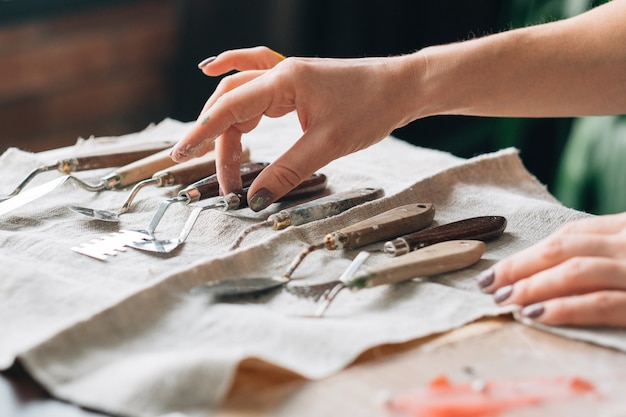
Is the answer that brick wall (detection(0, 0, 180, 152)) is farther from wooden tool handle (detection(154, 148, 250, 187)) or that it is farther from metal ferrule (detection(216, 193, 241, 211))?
metal ferrule (detection(216, 193, 241, 211))

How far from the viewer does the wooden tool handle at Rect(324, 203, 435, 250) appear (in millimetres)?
964

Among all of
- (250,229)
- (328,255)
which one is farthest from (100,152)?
(328,255)

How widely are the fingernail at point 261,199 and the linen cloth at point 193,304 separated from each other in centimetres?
2

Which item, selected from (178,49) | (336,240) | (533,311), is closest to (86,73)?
(178,49)

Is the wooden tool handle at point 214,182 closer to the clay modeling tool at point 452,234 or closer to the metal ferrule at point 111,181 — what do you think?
the metal ferrule at point 111,181

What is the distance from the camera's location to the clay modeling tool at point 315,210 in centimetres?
102

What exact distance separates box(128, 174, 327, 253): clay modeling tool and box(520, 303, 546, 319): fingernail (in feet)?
1.29

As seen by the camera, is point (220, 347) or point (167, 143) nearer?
point (220, 347)

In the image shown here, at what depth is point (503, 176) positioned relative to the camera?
126 cm

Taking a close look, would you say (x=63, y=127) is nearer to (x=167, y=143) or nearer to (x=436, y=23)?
(x=436, y=23)

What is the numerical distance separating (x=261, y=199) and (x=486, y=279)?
31 centimetres

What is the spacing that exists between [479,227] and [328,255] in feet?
0.58

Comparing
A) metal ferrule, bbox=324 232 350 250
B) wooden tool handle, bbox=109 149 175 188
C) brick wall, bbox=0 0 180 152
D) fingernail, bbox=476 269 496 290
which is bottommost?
brick wall, bbox=0 0 180 152

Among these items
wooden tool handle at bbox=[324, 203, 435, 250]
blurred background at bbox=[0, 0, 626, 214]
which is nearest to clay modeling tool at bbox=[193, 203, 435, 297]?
wooden tool handle at bbox=[324, 203, 435, 250]
